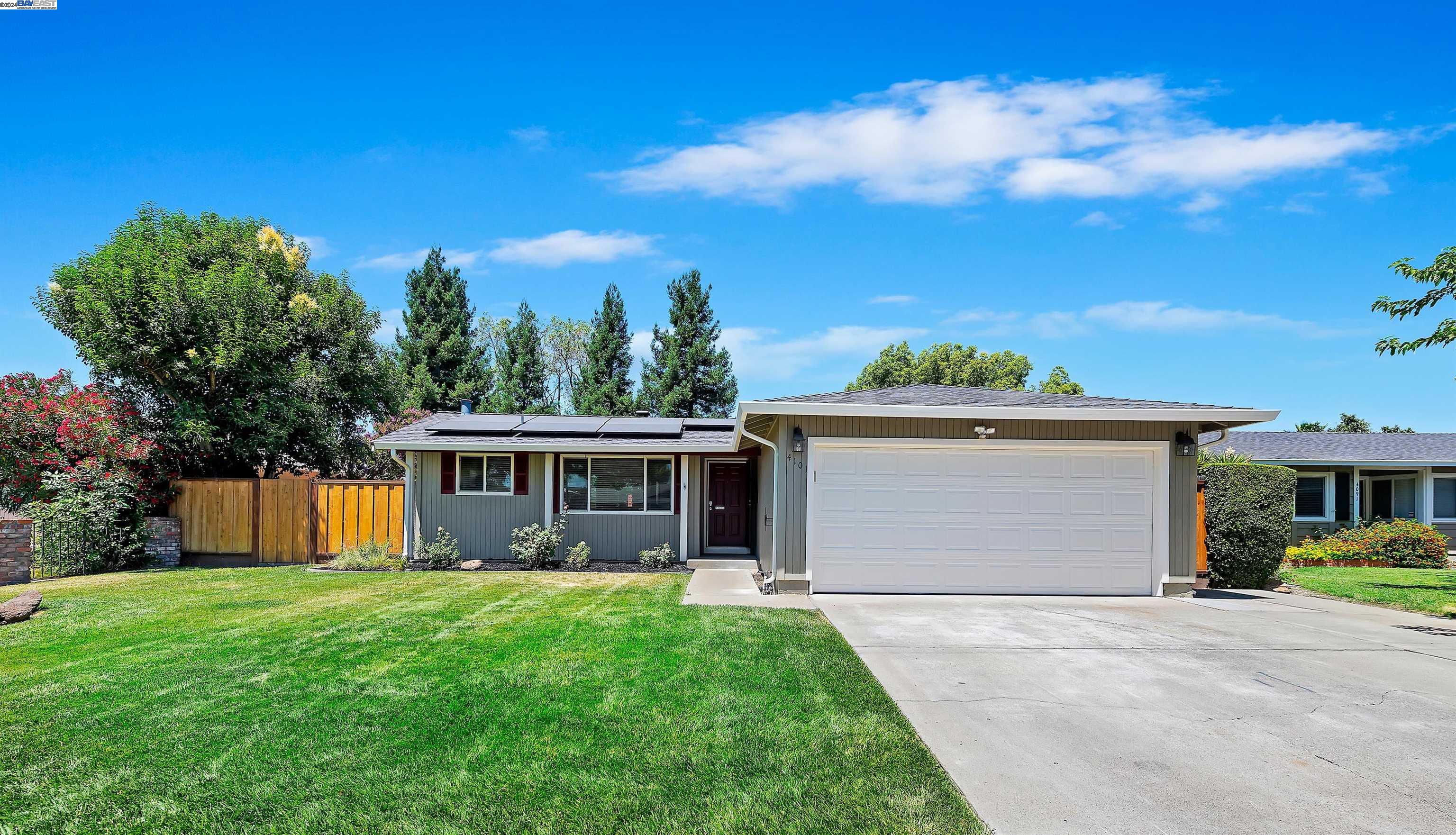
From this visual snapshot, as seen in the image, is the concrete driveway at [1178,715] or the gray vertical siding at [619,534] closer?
the concrete driveway at [1178,715]

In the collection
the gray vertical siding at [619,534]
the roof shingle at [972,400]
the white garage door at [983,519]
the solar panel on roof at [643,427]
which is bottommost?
the gray vertical siding at [619,534]

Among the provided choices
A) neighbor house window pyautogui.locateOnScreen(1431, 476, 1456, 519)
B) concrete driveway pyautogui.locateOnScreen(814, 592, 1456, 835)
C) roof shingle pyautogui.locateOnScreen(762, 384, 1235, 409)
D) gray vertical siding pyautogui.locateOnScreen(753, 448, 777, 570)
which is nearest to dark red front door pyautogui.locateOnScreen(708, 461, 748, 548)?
gray vertical siding pyautogui.locateOnScreen(753, 448, 777, 570)

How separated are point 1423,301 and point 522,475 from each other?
14568 millimetres

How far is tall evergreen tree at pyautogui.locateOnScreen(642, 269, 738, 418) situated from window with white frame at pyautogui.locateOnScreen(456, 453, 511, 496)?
16.6m

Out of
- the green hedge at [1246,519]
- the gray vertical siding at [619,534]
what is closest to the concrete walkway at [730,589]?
the gray vertical siding at [619,534]

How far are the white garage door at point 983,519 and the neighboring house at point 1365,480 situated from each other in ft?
37.5

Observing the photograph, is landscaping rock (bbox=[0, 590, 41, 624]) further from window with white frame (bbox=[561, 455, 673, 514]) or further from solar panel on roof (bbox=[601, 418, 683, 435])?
solar panel on roof (bbox=[601, 418, 683, 435])

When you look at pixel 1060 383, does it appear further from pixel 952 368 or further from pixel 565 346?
pixel 565 346

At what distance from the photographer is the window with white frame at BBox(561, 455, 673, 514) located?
14.6 meters

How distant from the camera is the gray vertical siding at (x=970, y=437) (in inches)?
408

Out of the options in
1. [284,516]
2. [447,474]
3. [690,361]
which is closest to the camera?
[447,474]

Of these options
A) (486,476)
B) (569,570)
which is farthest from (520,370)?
(569,570)

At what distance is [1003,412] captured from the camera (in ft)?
33.3

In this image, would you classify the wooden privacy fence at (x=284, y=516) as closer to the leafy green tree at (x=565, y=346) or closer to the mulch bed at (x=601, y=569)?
the mulch bed at (x=601, y=569)
